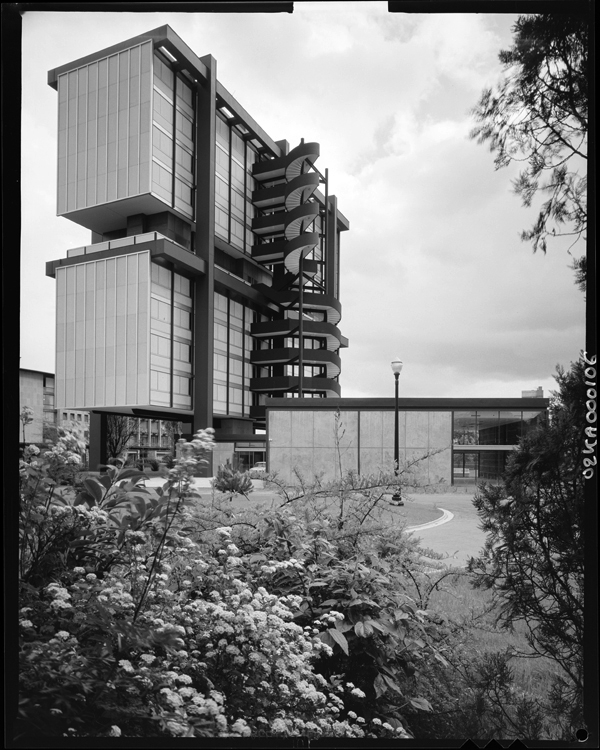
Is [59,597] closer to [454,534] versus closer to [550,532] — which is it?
[550,532]

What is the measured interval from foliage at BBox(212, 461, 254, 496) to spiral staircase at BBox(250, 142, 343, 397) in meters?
7.83

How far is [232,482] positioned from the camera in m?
3.93

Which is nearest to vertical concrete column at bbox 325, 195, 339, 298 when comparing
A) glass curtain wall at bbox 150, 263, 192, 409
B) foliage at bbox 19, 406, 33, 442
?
glass curtain wall at bbox 150, 263, 192, 409

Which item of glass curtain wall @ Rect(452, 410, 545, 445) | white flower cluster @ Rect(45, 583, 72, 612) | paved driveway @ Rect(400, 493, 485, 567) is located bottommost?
paved driveway @ Rect(400, 493, 485, 567)

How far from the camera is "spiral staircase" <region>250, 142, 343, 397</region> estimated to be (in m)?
15.8

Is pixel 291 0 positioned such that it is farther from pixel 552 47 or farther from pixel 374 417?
pixel 374 417

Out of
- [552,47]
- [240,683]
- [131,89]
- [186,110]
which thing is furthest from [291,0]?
[186,110]

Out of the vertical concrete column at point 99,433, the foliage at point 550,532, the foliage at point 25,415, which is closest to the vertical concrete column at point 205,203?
the foliage at point 25,415

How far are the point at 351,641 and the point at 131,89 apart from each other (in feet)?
16.9

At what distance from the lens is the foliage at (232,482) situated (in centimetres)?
388

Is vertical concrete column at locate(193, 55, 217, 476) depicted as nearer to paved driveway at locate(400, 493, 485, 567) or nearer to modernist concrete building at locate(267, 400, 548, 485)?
modernist concrete building at locate(267, 400, 548, 485)

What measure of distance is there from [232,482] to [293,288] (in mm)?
25933

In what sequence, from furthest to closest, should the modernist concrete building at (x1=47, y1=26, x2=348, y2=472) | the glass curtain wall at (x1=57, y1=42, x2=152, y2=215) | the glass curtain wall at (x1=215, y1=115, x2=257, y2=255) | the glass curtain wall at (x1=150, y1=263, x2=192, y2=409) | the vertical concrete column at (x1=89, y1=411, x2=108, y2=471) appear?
the glass curtain wall at (x1=215, y1=115, x2=257, y2=255)
the glass curtain wall at (x1=150, y1=263, x2=192, y2=409)
the vertical concrete column at (x1=89, y1=411, x2=108, y2=471)
the modernist concrete building at (x1=47, y1=26, x2=348, y2=472)
the glass curtain wall at (x1=57, y1=42, x2=152, y2=215)

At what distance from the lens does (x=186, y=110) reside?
41.2ft
